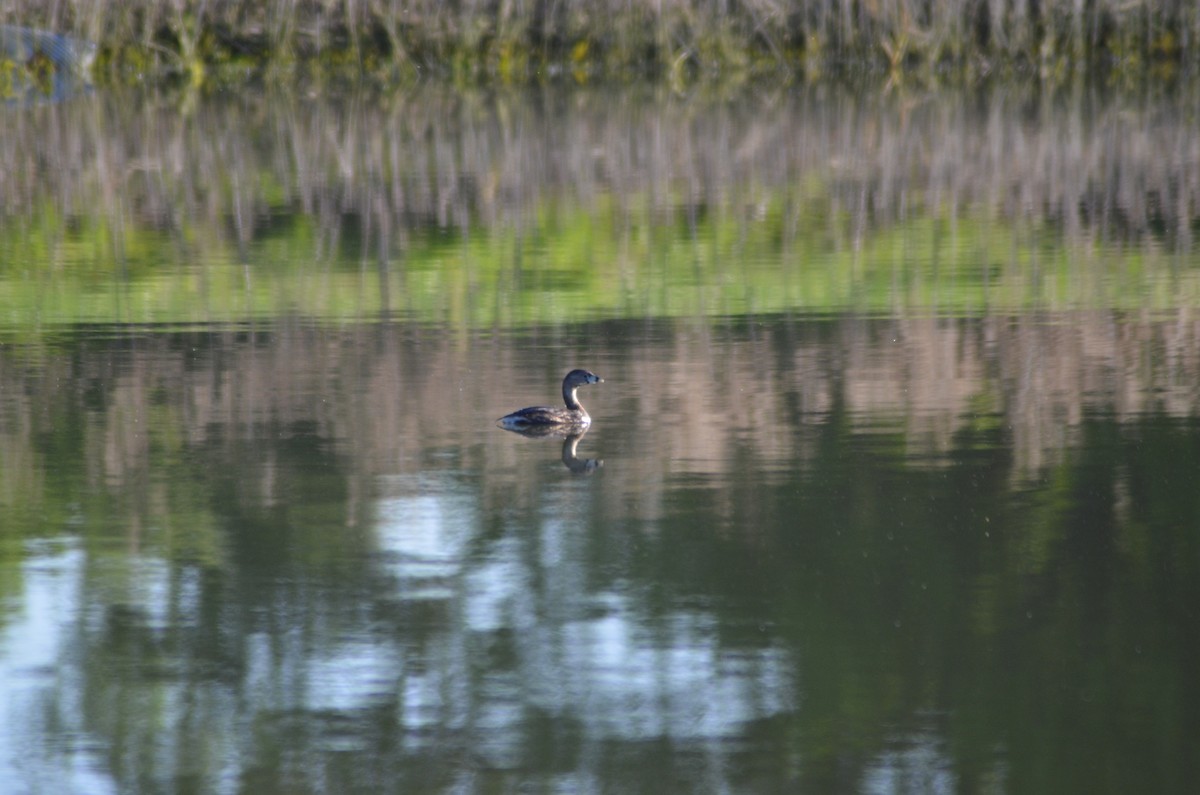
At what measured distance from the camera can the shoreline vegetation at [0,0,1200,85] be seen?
38.6 meters

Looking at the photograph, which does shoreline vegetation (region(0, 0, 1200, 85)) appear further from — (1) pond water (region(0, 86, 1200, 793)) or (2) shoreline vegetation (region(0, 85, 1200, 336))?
(1) pond water (region(0, 86, 1200, 793))

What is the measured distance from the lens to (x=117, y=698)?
616 cm

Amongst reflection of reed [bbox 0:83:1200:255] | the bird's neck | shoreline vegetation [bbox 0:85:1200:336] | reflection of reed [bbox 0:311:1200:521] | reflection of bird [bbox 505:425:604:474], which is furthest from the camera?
reflection of reed [bbox 0:83:1200:255]

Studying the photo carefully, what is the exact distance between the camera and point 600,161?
23.4 metres

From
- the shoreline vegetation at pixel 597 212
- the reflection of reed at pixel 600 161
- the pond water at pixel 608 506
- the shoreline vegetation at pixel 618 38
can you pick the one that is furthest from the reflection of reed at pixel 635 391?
the shoreline vegetation at pixel 618 38

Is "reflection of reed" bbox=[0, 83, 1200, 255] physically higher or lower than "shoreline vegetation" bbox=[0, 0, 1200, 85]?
lower

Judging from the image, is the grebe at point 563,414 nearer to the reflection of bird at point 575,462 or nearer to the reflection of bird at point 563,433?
the reflection of bird at point 563,433

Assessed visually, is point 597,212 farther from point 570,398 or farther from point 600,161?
point 570,398

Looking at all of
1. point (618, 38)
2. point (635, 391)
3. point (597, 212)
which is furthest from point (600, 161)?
point (618, 38)

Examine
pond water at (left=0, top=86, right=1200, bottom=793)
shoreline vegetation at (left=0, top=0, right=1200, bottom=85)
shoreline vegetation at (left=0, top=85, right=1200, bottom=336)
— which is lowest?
pond water at (left=0, top=86, right=1200, bottom=793)

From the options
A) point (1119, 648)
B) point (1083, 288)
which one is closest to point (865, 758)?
point (1119, 648)

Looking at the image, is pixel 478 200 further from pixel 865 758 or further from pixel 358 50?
pixel 358 50

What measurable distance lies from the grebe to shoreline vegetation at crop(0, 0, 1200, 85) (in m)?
28.8

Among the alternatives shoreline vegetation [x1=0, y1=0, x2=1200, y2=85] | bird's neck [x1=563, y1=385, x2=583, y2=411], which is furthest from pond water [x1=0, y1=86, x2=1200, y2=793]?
shoreline vegetation [x1=0, y1=0, x2=1200, y2=85]
